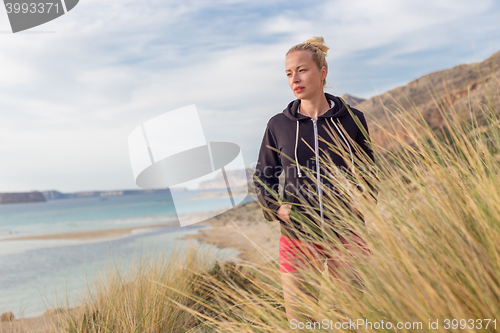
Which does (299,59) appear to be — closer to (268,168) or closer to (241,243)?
(268,168)

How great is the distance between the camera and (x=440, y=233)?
44.1 inches

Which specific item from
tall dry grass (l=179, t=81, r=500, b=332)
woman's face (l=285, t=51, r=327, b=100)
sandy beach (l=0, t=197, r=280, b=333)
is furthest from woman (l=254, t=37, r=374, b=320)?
tall dry grass (l=179, t=81, r=500, b=332)

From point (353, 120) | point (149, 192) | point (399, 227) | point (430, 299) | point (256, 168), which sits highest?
point (353, 120)

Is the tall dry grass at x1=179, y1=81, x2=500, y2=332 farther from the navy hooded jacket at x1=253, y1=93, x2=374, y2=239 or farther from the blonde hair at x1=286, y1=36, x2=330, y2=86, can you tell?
the blonde hair at x1=286, y1=36, x2=330, y2=86

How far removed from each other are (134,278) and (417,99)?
59.2ft

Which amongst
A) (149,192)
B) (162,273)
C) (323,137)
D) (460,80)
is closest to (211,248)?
(162,273)

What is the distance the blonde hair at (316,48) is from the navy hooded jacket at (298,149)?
22cm

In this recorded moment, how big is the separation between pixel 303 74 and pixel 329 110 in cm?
25

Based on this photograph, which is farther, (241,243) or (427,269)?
(241,243)

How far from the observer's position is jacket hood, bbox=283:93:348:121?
183 centimetres

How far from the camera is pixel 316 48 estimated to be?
1.83m

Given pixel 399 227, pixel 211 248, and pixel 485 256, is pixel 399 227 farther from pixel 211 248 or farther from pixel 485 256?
pixel 211 248

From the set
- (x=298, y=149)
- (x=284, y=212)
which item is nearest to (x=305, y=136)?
(x=298, y=149)

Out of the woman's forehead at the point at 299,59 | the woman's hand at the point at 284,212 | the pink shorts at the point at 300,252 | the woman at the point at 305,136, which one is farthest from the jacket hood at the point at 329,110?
the pink shorts at the point at 300,252
